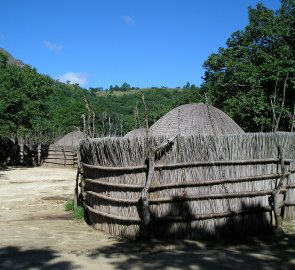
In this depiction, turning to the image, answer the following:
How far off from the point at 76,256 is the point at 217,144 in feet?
9.96

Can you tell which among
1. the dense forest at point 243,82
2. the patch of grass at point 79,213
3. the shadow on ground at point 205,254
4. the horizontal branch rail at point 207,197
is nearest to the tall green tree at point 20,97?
the dense forest at point 243,82

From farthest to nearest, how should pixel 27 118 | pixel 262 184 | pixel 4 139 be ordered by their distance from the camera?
1. pixel 4 139
2. pixel 27 118
3. pixel 262 184

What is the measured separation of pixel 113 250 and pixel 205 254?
1440 mm

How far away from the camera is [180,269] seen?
5.14 metres

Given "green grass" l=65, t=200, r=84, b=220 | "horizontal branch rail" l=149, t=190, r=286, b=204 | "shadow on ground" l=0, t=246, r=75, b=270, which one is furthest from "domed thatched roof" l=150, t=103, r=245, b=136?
"shadow on ground" l=0, t=246, r=75, b=270

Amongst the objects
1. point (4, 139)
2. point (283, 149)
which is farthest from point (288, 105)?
point (4, 139)

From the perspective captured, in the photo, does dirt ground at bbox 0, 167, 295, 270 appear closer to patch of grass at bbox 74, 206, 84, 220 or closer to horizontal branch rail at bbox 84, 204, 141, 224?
patch of grass at bbox 74, 206, 84, 220

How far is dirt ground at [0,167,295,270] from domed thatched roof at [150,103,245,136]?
151 inches

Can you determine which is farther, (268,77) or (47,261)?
(268,77)

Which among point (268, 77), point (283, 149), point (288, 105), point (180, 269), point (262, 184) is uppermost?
point (268, 77)

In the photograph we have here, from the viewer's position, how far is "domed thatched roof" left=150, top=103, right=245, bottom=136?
438 inches

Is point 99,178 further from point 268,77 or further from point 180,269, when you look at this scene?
point 268,77

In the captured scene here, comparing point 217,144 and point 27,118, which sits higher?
point 27,118

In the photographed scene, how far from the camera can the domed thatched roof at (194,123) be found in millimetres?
11117
